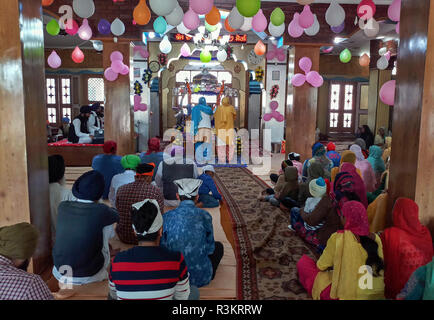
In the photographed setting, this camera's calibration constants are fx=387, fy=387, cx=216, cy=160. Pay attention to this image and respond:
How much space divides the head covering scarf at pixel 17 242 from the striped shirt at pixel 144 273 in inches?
14.5

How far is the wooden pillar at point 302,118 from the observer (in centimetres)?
755

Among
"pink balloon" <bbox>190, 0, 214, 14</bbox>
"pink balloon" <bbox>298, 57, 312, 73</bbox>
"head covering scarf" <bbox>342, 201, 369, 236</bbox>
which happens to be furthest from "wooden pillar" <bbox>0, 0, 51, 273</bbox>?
"pink balloon" <bbox>298, 57, 312, 73</bbox>

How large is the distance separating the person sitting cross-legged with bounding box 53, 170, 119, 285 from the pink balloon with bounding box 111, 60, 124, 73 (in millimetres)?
4613

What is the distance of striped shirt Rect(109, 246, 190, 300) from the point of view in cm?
170

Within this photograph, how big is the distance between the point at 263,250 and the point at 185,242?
1164 millimetres

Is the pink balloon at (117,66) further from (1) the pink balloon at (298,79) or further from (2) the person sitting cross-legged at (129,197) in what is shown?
(2) the person sitting cross-legged at (129,197)

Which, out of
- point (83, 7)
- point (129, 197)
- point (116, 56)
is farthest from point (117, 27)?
point (129, 197)

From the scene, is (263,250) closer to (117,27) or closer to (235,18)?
(235,18)

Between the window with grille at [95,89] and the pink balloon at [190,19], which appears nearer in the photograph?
the pink balloon at [190,19]

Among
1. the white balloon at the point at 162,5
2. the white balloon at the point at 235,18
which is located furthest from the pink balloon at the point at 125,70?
the white balloon at the point at 162,5

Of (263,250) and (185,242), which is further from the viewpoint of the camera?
(263,250)

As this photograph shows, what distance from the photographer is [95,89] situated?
44.8 feet

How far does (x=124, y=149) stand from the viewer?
748 cm
